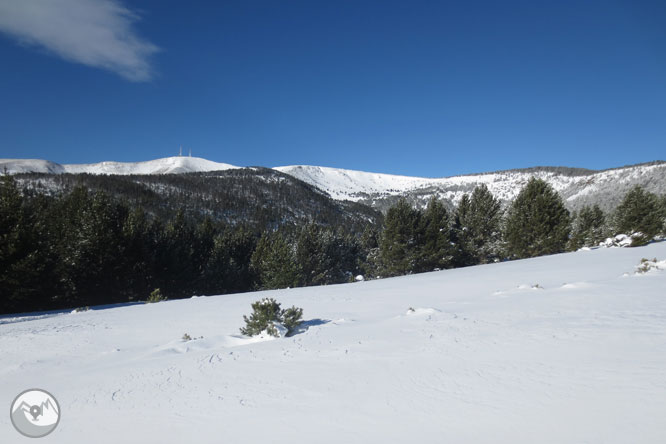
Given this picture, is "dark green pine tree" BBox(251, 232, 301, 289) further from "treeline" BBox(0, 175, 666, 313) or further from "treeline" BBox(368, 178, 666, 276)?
"treeline" BBox(368, 178, 666, 276)

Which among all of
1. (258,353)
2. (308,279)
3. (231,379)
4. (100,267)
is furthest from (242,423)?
(308,279)

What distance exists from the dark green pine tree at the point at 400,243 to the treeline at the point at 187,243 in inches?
3.9

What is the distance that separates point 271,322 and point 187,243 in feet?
124

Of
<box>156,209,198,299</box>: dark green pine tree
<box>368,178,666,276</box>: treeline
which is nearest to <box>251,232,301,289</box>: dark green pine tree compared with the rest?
<box>156,209,198,299</box>: dark green pine tree

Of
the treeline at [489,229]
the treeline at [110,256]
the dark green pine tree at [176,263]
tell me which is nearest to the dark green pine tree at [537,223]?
the treeline at [489,229]

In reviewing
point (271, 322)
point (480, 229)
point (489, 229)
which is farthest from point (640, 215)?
point (271, 322)

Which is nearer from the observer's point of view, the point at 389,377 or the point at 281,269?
the point at 389,377

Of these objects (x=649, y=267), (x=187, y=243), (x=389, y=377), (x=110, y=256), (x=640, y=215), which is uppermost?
(x=640, y=215)

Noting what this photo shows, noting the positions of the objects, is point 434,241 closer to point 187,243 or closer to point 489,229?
point 489,229

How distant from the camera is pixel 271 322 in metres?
6.79

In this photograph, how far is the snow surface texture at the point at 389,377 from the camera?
2.89m

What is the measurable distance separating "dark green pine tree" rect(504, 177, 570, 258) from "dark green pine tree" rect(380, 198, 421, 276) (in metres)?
8.26

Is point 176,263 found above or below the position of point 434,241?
below

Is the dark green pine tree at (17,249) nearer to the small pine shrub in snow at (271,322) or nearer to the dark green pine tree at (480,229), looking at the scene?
the small pine shrub in snow at (271,322)
